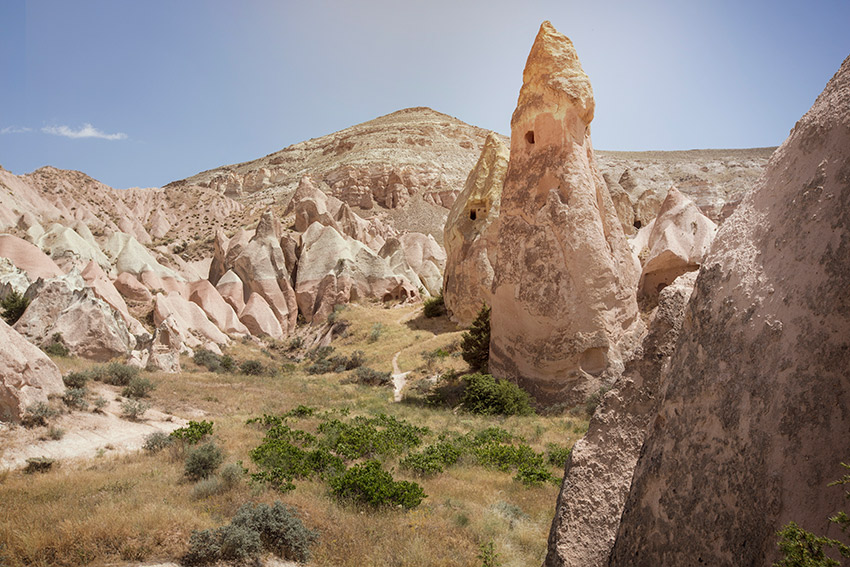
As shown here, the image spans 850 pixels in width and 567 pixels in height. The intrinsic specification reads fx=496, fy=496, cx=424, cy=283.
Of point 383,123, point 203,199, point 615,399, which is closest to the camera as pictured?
point 615,399

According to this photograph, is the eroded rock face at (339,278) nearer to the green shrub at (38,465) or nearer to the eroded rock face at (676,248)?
the eroded rock face at (676,248)

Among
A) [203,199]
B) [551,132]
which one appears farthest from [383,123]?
[551,132]

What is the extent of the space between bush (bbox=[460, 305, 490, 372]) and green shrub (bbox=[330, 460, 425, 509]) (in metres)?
8.05

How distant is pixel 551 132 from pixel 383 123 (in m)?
89.6

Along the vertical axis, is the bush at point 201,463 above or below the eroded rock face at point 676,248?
below

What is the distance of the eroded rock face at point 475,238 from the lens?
20.3m

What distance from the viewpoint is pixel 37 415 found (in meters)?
7.38

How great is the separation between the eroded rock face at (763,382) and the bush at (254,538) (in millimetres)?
2987

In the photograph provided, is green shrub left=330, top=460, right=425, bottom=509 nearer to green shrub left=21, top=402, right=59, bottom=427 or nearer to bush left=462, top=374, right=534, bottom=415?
green shrub left=21, top=402, right=59, bottom=427

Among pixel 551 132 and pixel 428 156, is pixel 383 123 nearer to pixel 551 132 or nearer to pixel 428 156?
pixel 428 156

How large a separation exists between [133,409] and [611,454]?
28.3 ft

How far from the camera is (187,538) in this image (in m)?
4.42

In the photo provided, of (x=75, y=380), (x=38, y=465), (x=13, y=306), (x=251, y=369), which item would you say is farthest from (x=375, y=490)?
(x=13, y=306)

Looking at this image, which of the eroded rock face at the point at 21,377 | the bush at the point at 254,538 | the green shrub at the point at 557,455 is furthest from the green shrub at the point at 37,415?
the green shrub at the point at 557,455
